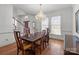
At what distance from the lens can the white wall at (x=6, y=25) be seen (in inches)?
63.5

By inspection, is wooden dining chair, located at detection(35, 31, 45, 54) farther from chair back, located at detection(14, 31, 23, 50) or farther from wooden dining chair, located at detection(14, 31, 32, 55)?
chair back, located at detection(14, 31, 23, 50)

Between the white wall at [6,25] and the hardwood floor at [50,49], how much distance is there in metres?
0.09

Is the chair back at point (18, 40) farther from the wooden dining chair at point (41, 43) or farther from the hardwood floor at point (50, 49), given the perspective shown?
the wooden dining chair at point (41, 43)

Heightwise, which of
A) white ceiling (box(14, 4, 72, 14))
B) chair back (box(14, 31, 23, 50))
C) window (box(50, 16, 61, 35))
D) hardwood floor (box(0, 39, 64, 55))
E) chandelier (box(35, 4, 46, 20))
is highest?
white ceiling (box(14, 4, 72, 14))

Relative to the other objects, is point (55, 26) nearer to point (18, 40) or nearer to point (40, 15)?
point (40, 15)

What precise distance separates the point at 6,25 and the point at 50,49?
0.82 meters

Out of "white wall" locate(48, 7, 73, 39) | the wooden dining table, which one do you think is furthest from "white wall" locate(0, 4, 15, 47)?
"white wall" locate(48, 7, 73, 39)

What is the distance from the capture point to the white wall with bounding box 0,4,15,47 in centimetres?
161

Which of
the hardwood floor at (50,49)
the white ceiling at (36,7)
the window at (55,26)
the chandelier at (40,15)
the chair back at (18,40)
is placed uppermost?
the white ceiling at (36,7)

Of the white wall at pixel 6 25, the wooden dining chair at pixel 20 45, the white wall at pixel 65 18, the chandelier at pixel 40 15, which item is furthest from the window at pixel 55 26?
the white wall at pixel 6 25

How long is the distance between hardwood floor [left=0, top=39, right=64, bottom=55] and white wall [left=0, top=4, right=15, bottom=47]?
85 millimetres

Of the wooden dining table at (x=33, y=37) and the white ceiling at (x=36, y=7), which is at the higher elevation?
the white ceiling at (x=36, y=7)

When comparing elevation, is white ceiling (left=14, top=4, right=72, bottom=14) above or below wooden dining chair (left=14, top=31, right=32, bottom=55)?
above
